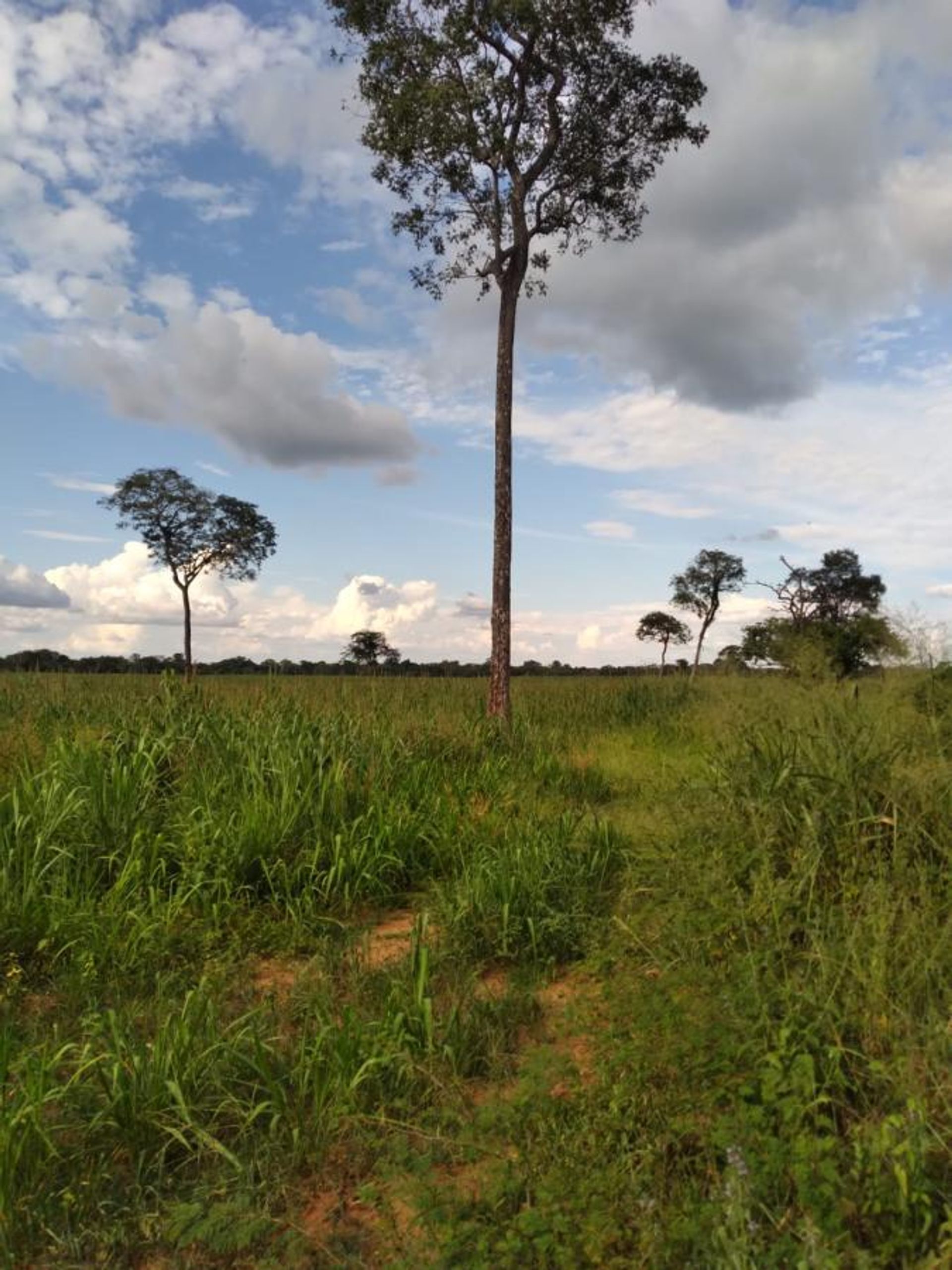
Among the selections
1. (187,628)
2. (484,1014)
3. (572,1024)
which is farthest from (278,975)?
(187,628)

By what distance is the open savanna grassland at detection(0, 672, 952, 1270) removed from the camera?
7.95 feet

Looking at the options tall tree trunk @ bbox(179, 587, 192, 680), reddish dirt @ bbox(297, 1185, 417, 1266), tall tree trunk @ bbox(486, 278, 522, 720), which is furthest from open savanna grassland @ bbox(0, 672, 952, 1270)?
tall tree trunk @ bbox(179, 587, 192, 680)

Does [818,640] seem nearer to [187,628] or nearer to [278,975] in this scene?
[278,975]

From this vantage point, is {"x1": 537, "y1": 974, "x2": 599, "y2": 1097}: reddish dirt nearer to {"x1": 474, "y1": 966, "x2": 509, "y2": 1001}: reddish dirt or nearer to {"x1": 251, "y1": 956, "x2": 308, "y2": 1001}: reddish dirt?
{"x1": 474, "y1": 966, "x2": 509, "y2": 1001}: reddish dirt

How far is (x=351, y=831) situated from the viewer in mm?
5680

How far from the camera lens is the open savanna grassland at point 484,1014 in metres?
2.42

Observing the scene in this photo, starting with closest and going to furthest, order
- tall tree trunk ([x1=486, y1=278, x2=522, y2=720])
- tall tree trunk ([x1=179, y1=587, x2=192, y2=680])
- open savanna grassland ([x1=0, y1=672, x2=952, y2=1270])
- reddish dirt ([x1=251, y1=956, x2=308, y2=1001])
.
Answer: open savanna grassland ([x1=0, y1=672, x2=952, y2=1270]) → reddish dirt ([x1=251, y1=956, x2=308, y2=1001]) → tall tree trunk ([x1=486, y1=278, x2=522, y2=720]) → tall tree trunk ([x1=179, y1=587, x2=192, y2=680])

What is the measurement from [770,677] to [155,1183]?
9.44 m

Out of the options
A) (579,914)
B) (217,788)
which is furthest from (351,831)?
(579,914)

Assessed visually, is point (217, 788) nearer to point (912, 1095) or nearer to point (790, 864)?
point (790, 864)

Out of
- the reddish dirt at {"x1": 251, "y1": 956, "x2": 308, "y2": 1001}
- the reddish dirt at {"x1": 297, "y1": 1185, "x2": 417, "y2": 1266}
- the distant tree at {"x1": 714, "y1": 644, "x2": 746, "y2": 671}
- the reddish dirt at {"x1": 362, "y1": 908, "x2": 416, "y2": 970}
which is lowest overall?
the reddish dirt at {"x1": 297, "y1": 1185, "x2": 417, "y2": 1266}

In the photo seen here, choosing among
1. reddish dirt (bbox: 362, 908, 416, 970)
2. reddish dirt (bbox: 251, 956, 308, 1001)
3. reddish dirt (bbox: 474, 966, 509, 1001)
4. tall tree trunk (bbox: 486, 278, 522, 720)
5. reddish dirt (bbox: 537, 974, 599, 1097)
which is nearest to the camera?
reddish dirt (bbox: 537, 974, 599, 1097)

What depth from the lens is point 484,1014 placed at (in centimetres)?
364

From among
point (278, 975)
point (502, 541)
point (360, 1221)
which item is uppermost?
point (502, 541)
